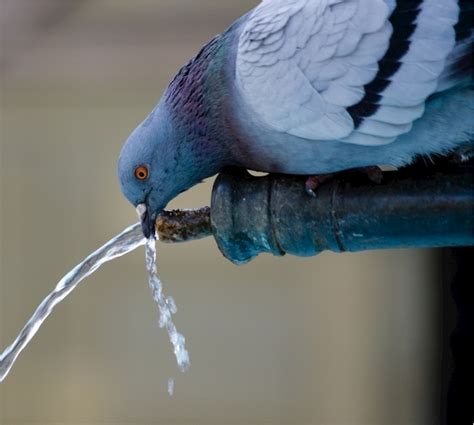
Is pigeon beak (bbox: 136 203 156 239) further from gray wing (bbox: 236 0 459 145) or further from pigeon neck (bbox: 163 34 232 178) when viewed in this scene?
gray wing (bbox: 236 0 459 145)

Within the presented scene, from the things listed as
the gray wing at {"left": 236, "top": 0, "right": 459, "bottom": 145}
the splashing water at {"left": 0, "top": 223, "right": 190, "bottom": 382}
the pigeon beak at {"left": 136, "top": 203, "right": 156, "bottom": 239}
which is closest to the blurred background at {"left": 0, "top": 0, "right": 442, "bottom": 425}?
the splashing water at {"left": 0, "top": 223, "right": 190, "bottom": 382}

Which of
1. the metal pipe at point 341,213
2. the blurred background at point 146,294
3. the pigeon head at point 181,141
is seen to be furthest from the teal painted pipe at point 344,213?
the blurred background at point 146,294

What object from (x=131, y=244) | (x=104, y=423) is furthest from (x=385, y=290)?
(x=131, y=244)

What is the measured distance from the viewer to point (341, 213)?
1293 millimetres

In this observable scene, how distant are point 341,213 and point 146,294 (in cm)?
259

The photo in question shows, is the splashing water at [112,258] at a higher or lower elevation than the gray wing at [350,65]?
lower

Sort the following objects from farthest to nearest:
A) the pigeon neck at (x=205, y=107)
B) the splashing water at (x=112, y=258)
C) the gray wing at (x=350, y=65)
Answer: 1. the splashing water at (x=112, y=258)
2. the pigeon neck at (x=205, y=107)
3. the gray wing at (x=350, y=65)

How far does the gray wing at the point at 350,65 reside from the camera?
48.9 inches

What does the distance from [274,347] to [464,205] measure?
2.57 meters

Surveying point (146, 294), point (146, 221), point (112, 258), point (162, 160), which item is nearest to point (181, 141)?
point (162, 160)

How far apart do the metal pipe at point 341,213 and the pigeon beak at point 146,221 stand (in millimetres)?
123

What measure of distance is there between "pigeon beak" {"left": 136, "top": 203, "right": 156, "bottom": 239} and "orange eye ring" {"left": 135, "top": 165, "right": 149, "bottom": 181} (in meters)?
0.05

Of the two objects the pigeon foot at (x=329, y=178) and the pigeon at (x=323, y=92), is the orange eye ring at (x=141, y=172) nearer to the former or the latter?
the pigeon at (x=323, y=92)

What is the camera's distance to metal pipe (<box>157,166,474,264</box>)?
4.09 ft
